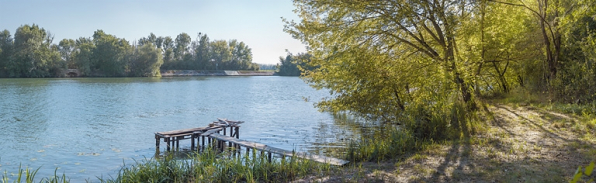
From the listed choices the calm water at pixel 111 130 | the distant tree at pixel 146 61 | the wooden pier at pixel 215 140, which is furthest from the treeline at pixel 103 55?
the wooden pier at pixel 215 140

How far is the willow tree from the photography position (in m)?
11.7

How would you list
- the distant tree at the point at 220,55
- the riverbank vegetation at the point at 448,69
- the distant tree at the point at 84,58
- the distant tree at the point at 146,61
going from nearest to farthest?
the riverbank vegetation at the point at 448,69, the distant tree at the point at 84,58, the distant tree at the point at 146,61, the distant tree at the point at 220,55

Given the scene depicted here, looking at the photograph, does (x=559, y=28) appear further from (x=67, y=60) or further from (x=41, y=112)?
(x=67, y=60)

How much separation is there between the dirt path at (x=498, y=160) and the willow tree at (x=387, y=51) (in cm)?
228

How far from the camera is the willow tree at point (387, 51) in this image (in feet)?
38.5

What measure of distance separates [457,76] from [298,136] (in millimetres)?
6507

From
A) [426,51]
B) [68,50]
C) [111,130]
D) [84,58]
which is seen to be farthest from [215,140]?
[68,50]

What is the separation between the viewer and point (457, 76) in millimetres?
12250

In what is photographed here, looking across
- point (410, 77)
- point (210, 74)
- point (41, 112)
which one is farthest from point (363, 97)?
point (210, 74)

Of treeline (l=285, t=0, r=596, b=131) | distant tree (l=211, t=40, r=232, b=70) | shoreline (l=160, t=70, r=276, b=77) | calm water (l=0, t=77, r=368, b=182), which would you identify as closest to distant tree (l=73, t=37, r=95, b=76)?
shoreline (l=160, t=70, r=276, b=77)

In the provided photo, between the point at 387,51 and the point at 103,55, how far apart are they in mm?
90474

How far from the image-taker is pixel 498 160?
7.34 metres

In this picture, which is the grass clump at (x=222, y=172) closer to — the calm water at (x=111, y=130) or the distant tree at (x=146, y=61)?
the calm water at (x=111, y=130)

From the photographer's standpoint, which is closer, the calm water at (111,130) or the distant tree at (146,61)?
the calm water at (111,130)
